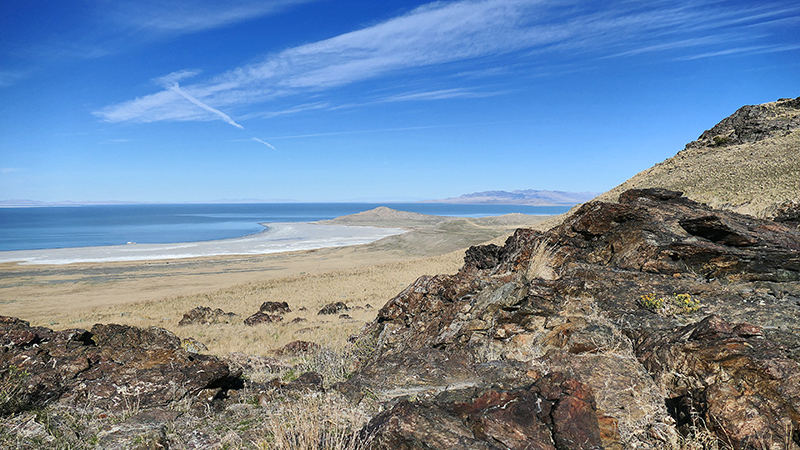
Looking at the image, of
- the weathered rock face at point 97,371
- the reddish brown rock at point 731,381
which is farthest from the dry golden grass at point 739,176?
the weathered rock face at point 97,371

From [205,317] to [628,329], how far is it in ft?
60.9

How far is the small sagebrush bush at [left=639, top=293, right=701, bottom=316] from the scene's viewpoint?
5.59 m

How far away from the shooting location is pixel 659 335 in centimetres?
487

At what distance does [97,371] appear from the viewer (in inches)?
228

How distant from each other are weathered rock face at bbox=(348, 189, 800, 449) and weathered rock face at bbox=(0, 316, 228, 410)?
252 centimetres

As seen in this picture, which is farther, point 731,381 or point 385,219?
point 385,219

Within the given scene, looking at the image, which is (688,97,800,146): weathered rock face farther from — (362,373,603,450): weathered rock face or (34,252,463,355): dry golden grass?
(362,373,603,450): weathered rock face

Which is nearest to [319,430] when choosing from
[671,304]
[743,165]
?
[671,304]

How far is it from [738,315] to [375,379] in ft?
15.8

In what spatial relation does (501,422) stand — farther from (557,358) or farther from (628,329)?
(628,329)

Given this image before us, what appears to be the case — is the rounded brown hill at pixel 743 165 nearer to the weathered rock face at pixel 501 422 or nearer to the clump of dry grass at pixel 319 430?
the weathered rock face at pixel 501 422

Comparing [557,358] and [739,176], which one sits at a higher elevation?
[739,176]

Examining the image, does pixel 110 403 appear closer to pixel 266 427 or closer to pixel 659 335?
pixel 266 427

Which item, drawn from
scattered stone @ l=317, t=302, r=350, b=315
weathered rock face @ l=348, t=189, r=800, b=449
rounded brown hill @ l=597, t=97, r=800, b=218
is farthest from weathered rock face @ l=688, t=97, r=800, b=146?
scattered stone @ l=317, t=302, r=350, b=315
